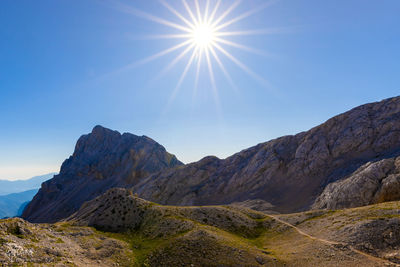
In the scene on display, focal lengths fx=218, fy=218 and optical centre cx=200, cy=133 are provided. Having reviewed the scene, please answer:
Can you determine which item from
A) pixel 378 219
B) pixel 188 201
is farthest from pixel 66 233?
pixel 188 201

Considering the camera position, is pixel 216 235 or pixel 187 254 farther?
pixel 216 235

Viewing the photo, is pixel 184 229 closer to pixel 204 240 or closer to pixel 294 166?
pixel 204 240

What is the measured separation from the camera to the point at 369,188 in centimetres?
7188

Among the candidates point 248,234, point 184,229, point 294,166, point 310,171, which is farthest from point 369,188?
point 184,229

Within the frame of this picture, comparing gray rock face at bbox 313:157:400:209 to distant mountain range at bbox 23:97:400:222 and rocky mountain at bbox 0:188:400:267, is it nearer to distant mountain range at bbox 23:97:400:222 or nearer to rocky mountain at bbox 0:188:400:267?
distant mountain range at bbox 23:97:400:222

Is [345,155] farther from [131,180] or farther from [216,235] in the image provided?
[131,180]

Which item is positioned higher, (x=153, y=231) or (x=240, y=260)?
(x=153, y=231)

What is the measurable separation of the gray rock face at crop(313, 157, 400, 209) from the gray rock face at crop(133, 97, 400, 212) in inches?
435

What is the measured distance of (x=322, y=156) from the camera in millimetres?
110000

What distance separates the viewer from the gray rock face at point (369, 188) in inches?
2659

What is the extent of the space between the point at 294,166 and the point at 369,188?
44.0 m

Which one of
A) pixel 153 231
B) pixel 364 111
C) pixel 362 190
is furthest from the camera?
pixel 364 111

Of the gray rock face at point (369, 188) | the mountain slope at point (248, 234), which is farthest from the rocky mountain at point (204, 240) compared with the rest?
the gray rock face at point (369, 188)

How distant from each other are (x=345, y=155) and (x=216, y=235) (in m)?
91.7
